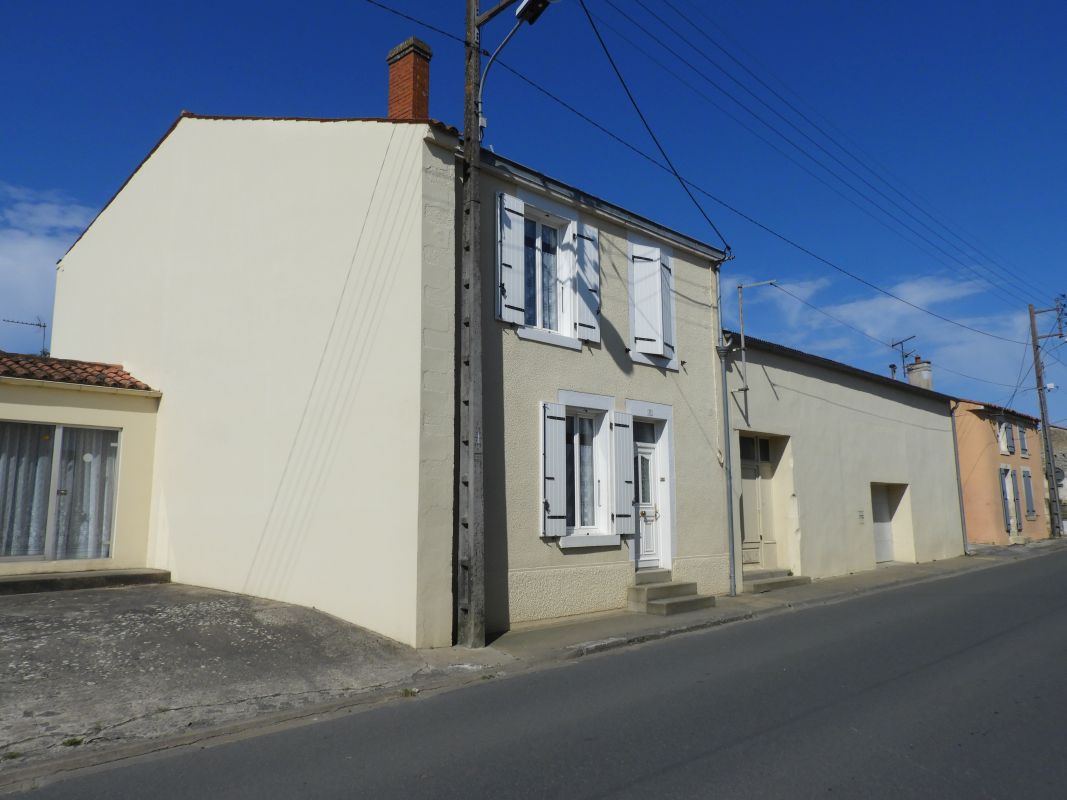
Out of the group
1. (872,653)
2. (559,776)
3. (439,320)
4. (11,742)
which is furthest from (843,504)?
(11,742)

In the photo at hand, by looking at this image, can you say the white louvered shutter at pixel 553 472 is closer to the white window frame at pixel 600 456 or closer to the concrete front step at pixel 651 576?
the white window frame at pixel 600 456

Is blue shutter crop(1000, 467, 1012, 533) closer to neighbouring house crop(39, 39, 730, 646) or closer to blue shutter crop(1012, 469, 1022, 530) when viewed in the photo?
blue shutter crop(1012, 469, 1022, 530)

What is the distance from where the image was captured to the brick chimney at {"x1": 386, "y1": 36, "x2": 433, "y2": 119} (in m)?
10.6

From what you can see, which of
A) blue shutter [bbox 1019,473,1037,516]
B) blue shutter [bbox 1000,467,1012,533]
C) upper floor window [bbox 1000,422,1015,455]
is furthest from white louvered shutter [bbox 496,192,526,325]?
blue shutter [bbox 1019,473,1037,516]

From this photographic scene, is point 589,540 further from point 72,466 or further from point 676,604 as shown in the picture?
point 72,466

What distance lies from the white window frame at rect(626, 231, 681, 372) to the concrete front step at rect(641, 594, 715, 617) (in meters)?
3.50

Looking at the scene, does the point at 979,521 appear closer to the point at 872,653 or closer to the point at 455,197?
the point at 872,653

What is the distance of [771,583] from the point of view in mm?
13844

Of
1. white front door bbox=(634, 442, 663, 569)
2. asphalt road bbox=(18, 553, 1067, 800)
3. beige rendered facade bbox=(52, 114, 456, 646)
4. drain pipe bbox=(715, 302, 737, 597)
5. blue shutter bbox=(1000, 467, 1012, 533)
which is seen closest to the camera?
asphalt road bbox=(18, 553, 1067, 800)

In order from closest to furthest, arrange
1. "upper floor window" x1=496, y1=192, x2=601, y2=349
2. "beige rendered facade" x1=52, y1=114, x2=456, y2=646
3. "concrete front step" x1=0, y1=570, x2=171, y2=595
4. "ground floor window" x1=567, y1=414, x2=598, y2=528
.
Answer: "beige rendered facade" x1=52, y1=114, x2=456, y2=646 → "concrete front step" x1=0, y1=570, x2=171, y2=595 → "upper floor window" x1=496, y1=192, x2=601, y2=349 → "ground floor window" x1=567, y1=414, x2=598, y2=528

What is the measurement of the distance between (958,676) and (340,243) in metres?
A: 8.07

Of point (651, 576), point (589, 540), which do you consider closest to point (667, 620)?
point (651, 576)

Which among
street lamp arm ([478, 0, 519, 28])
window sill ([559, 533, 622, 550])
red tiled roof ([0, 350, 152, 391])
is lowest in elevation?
window sill ([559, 533, 622, 550])

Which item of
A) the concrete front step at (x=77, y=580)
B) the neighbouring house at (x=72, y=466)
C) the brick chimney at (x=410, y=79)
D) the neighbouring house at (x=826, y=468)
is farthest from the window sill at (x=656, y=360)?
the concrete front step at (x=77, y=580)
